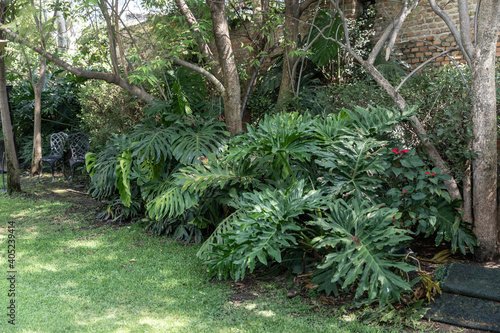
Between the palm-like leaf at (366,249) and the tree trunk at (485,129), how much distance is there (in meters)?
1.39

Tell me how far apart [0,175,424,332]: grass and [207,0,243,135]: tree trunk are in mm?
1813

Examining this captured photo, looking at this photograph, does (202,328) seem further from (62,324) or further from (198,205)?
(198,205)

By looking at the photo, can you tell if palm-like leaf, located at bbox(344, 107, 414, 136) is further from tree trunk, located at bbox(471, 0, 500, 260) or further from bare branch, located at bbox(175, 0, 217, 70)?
bare branch, located at bbox(175, 0, 217, 70)

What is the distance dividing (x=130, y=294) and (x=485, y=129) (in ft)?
11.8

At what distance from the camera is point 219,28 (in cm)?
559

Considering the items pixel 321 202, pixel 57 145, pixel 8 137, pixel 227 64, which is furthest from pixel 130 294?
pixel 57 145

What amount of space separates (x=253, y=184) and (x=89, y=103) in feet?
16.9

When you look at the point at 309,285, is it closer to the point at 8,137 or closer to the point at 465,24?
the point at 465,24

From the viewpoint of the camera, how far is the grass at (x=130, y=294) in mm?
3188

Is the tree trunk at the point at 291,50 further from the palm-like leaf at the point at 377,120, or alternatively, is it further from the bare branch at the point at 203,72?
the palm-like leaf at the point at 377,120

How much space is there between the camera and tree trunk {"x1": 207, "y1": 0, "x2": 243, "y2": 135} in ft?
18.2

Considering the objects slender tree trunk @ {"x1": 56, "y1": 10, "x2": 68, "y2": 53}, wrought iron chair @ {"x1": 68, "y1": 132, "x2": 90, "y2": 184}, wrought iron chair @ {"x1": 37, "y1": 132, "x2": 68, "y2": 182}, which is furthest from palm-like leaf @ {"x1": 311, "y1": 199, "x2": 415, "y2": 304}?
wrought iron chair @ {"x1": 37, "y1": 132, "x2": 68, "y2": 182}

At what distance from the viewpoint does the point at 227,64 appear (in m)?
5.65

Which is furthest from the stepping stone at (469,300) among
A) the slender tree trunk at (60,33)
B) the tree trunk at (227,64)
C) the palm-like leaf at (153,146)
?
the slender tree trunk at (60,33)
